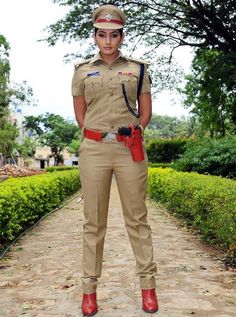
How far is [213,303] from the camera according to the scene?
362 cm

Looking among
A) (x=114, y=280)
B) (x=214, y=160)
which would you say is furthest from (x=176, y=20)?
(x=114, y=280)

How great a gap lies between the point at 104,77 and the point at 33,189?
5.99 m

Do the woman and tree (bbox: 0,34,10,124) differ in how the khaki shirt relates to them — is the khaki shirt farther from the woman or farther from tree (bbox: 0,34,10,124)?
tree (bbox: 0,34,10,124)

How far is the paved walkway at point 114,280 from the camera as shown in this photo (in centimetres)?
350

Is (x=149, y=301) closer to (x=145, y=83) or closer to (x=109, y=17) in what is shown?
(x=145, y=83)

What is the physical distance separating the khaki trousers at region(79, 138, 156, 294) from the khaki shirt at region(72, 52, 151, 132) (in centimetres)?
16

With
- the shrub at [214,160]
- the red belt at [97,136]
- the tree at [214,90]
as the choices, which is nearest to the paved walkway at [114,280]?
the red belt at [97,136]

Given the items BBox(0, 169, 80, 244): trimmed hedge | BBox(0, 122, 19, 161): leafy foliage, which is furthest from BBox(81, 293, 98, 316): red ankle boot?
BBox(0, 122, 19, 161): leafy foliage

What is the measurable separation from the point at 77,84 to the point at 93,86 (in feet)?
0.50

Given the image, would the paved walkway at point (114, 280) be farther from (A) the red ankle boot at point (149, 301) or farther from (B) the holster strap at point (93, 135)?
(B) the holster strap at point (93, 135)

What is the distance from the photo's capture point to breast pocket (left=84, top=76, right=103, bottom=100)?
3193 mm

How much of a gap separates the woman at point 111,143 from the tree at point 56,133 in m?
52.4

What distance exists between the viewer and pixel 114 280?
14.3ft

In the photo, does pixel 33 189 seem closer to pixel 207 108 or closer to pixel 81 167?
pixel 81 167
